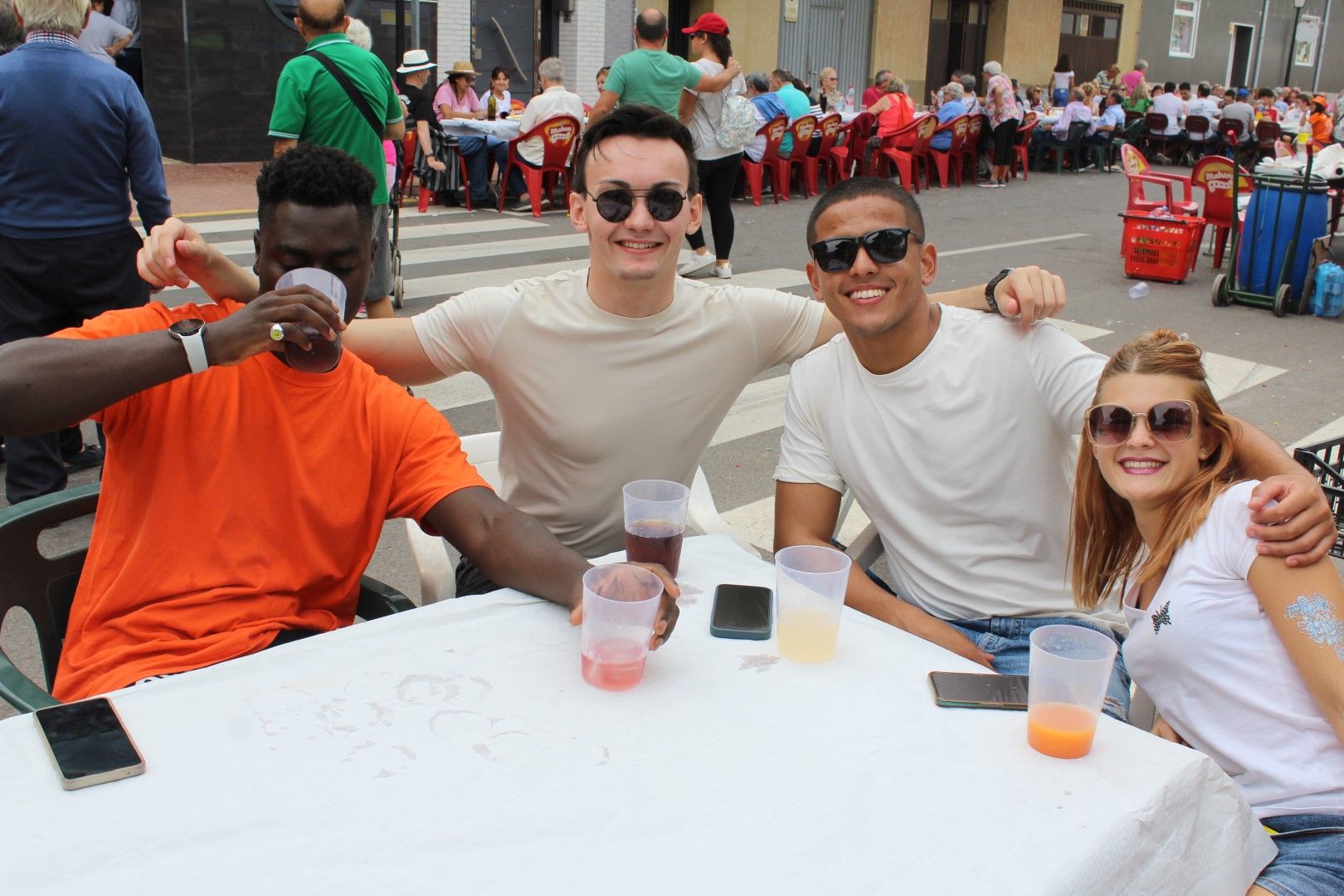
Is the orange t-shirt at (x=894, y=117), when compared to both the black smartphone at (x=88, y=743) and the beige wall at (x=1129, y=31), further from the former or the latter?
the beige wall at (x=1129, y=31)

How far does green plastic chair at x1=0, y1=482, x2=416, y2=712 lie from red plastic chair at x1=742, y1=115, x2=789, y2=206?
11.9 meters

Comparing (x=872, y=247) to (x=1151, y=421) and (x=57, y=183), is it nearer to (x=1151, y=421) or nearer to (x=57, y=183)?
(x=1151, y=421)

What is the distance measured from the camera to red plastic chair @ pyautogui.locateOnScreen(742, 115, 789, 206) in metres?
13.7

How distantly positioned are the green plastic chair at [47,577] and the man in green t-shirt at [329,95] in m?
3.82

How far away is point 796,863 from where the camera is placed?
1430 millimetres

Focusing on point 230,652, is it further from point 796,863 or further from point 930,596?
point 930,596

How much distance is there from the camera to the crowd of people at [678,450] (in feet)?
6.60

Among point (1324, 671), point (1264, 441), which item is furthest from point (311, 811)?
point (1264, 441)

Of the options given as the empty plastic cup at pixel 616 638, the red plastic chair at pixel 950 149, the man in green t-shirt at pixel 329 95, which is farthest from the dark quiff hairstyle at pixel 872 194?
the red plastic chair at pixel 950 149

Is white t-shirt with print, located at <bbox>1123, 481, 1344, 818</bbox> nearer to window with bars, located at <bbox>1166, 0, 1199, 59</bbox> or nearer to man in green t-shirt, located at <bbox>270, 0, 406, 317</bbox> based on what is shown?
man in green t-shirt, located at <bbox>270, 0, 406, 317</bbox>

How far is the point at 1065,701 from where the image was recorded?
1.68 meters

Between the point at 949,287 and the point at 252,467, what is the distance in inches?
308

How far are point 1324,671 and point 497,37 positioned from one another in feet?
67.2

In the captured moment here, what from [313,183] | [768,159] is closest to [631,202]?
[313,183]
